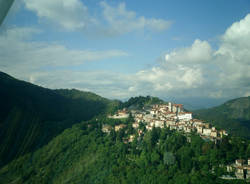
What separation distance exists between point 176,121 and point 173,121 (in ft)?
3.76

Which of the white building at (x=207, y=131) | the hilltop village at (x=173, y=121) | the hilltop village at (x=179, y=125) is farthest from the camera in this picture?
the hilltop village at (x=173, y=121)

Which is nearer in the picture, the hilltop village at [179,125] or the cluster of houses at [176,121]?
the hilltop village at [179,125]

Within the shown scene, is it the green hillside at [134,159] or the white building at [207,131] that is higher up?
the white building at [207,131]

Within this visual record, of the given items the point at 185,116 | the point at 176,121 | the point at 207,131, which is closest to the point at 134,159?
the point at 207,131

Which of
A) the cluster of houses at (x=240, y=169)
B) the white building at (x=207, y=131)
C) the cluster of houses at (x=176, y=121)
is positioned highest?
the cluster of houses at (x=176, y=121)

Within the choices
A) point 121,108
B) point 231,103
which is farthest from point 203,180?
point 231,103

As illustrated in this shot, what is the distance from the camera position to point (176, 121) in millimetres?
27672

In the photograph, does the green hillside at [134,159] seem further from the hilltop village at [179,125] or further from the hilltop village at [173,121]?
the hilltop village at [173,121]

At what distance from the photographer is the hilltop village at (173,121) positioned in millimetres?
22141

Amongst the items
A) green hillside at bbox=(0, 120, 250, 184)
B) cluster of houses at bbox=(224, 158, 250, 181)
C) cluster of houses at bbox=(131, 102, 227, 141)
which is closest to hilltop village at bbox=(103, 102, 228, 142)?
cluster of houses at bbox=(131, 102, 227, 141)

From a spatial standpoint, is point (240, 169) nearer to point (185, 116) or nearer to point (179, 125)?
point (179, 125)

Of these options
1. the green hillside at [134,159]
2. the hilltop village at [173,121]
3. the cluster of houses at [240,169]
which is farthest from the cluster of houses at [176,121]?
the cluster of houses at [240,169]

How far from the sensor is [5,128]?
3.34m

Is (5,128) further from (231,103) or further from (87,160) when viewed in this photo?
(231,103)
